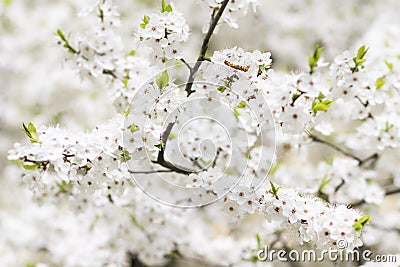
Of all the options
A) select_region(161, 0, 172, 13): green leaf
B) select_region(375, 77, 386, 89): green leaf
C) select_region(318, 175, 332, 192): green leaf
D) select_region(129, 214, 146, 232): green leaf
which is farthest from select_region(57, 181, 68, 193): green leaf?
select_region(375, 77, 386, 89): green leaf

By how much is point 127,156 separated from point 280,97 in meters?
0.86

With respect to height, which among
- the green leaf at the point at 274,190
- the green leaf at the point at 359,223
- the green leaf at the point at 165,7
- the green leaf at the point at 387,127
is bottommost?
the green leaf at the point at 359,223

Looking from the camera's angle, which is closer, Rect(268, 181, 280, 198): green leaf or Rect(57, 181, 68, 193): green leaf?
Rect(268, 181, 280, 198): green leaf

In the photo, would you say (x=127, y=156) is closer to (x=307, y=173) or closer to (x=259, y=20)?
(x=307, y=173)

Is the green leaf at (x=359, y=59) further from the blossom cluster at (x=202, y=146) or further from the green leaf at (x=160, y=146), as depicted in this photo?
the green leaf at (x=160, y=146)

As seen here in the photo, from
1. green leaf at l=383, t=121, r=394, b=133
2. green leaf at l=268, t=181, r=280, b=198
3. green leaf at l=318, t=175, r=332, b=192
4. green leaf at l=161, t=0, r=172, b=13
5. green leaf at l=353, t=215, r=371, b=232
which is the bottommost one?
green leaf at l=353, t=215, r=371, b=232

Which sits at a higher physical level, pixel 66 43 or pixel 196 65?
pixel 66 43

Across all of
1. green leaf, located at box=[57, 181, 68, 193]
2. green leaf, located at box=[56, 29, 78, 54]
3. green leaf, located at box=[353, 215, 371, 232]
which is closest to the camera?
green leaf, located at box=[353, 215, 371, 232]

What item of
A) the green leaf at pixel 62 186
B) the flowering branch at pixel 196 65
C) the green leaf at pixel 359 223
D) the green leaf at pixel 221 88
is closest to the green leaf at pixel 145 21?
the flowering branch at pixel 196 65

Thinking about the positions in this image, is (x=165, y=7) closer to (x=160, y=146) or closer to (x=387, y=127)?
(x=160, y=146)

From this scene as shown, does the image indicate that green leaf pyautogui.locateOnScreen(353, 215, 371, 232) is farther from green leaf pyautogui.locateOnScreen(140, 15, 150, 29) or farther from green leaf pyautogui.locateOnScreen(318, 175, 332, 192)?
green leaf pyautogui.locateOnScreen(140, 15, 150, 29)

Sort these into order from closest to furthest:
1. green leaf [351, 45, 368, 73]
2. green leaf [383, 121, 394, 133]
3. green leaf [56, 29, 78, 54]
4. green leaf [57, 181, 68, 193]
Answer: green leaf [351, 45, 368, 73]
green leaf [56, 29, 78, 54]
green leaf [383, 121, 394, 133]
green leaf [57, 181, 68, 193]

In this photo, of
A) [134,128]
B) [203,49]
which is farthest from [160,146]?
[203,49]

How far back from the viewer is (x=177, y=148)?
3.57m
